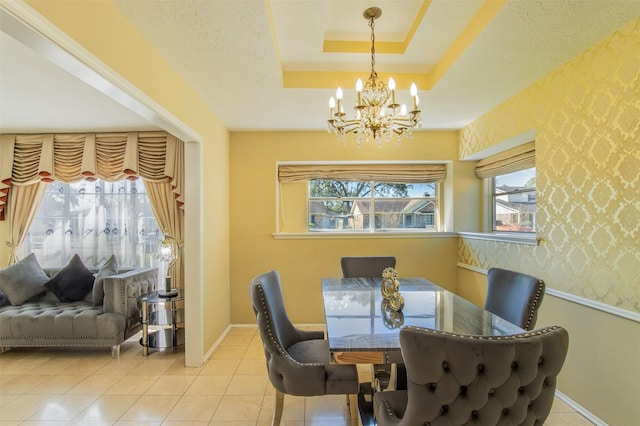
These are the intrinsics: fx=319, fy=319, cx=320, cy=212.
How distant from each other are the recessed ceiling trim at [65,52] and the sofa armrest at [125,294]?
1.94 metres

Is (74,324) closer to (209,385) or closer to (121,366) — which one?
(121,366)

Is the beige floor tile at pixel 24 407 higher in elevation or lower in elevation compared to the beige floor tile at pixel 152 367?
higher

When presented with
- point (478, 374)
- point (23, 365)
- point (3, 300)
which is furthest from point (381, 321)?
point (3, 300)

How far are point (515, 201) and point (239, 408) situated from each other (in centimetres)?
327

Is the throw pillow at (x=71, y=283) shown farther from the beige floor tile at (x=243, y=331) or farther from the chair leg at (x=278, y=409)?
the chair leg at (x=278, y=409)

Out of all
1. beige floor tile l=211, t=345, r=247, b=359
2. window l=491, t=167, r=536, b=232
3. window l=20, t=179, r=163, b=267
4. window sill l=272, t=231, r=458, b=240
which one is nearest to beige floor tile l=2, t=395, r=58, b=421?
beige floor tile l=211, t=345, r=247, b=359

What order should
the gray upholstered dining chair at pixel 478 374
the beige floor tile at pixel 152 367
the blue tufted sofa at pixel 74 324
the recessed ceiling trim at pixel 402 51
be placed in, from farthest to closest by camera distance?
the blue tufted sofa at pixel 74 324 → the beige floor tile at pixel 152 367 → the recessed ceiling trim at pixel 402 51 → the gray upholstered dining chair at pixel 478 374

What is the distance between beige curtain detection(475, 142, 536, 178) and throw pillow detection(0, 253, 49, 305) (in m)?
5.23

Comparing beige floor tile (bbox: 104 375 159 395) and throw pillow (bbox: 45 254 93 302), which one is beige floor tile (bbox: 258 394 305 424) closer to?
beige floor tile (bbox: 104 375 159 395)

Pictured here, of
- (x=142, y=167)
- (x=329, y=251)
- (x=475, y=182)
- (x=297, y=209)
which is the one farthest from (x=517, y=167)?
(x=142, y=167)

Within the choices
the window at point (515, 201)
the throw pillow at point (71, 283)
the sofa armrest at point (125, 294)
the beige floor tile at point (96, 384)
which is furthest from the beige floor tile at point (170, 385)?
the window at point (515, 201)

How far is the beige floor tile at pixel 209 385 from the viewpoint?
252 centimetres

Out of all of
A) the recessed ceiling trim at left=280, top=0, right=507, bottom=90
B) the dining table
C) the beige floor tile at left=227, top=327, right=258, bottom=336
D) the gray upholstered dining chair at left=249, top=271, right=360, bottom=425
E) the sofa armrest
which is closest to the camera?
the dining table

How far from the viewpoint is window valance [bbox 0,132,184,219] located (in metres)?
3.87
